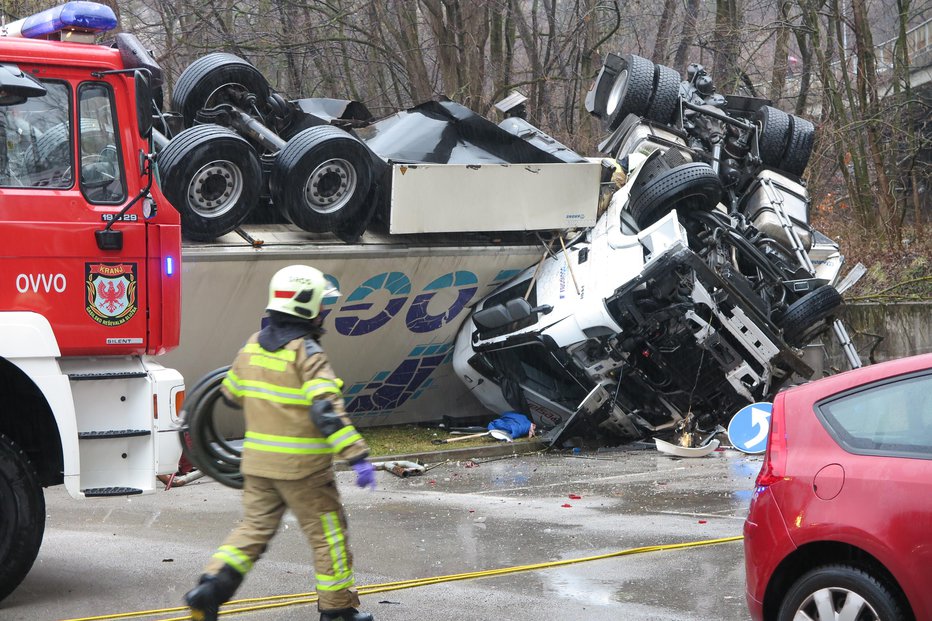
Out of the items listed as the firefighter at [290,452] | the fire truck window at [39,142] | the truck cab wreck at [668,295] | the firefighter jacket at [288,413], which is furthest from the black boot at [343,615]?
the truck cab wreck at [668,295]

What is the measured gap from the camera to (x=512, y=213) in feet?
33.2

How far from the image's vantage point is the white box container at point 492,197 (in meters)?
9.47

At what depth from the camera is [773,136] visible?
1120 cm

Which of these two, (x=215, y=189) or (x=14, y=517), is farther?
(x=215, y=189)

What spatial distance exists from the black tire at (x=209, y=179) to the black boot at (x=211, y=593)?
419 centimetres

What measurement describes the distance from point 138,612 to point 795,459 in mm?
2996

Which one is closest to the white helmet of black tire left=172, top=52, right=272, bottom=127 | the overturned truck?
the overturned truck

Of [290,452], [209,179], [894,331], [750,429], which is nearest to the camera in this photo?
[290,452]

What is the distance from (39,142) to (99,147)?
0.92 feet

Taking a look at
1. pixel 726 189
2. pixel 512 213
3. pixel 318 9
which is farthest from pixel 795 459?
pixel 318 9

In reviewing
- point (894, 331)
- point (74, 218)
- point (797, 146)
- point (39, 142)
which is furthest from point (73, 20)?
point (894, 331)

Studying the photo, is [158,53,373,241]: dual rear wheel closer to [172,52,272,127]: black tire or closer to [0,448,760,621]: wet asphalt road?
[172,52,272,127]: black tire

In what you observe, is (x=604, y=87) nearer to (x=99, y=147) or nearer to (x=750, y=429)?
(x=750, y=429)

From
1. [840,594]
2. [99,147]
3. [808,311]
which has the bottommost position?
[808,311]
